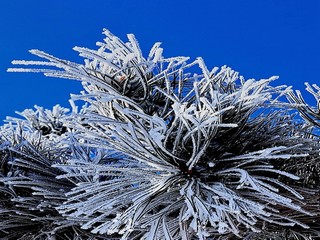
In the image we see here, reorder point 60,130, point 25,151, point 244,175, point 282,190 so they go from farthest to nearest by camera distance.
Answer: point 60,130 → point 25,151 → point 282,190 → point 244,175

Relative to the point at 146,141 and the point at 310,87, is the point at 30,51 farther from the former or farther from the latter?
the point at 310,87

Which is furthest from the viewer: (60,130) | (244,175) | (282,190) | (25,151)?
(60,130)

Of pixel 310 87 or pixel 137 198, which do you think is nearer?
pixel 137 198

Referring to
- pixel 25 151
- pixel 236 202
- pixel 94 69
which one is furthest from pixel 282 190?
pixel 25 151

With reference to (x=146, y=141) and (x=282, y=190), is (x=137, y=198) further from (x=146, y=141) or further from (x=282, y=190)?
(x=282, y=190)

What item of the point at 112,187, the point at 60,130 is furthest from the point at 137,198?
the point at 60,130

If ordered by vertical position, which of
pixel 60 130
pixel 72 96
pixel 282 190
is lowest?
pixel 282 190

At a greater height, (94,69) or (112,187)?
(94,69)
